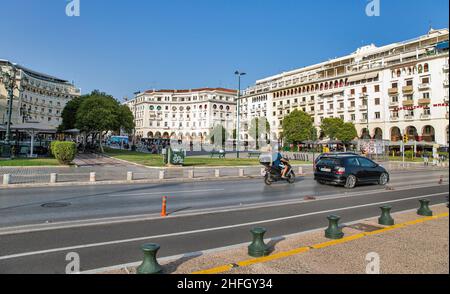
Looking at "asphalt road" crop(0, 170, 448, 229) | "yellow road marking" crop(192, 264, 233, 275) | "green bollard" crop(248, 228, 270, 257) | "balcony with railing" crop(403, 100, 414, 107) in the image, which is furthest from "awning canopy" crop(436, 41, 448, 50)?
"balcony with railing" crop(403, 100, 414, 107)

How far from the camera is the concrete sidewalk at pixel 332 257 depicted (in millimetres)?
4051

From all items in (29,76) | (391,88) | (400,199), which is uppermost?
(29,76)

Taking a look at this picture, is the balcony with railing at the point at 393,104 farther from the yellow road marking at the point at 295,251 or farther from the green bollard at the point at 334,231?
the green bollard at the point at 334,231

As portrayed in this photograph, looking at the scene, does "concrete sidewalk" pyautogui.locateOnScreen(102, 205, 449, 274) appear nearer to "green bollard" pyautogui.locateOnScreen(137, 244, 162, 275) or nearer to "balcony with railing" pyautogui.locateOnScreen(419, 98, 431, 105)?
"green bollard" pyautogui.locateOnScreen(137, 244, 162, 275)

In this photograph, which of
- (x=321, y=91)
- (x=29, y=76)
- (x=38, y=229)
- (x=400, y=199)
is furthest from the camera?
(x=29, y=76)

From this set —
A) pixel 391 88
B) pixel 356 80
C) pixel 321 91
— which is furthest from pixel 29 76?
pixel 391 88

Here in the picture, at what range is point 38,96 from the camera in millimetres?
101750

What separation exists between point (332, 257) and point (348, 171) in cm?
1040

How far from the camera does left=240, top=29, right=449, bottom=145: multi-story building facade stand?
50.4 meters

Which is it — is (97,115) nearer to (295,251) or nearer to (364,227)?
(364,227)

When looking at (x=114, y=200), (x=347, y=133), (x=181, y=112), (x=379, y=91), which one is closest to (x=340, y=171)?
(x=114, y=200)
